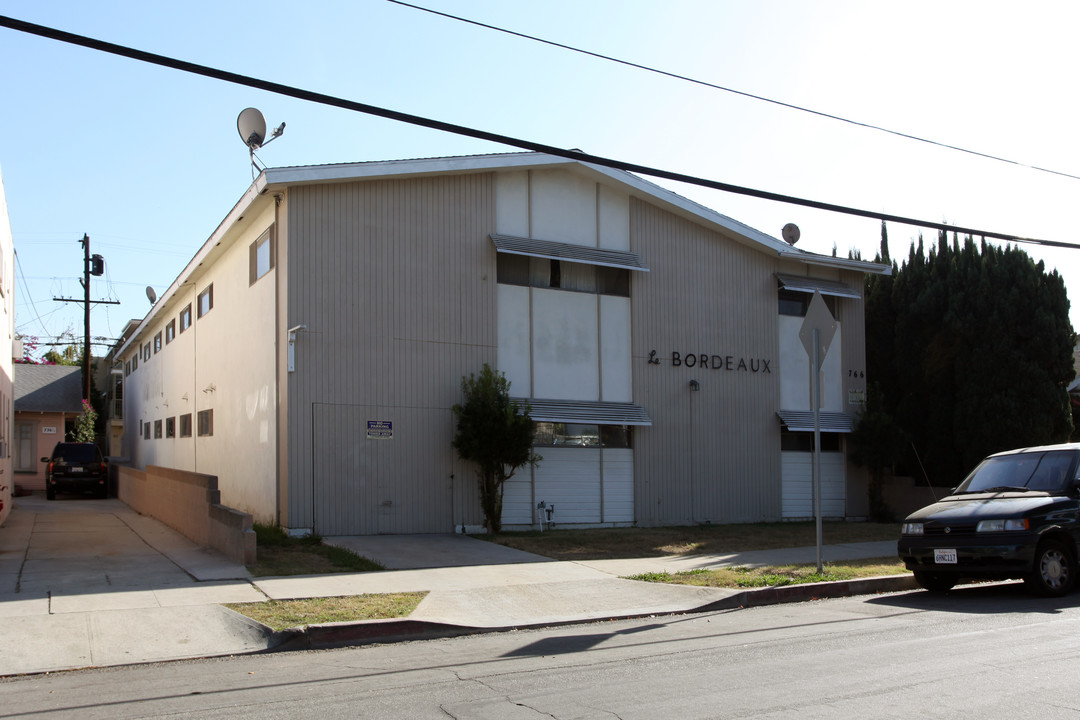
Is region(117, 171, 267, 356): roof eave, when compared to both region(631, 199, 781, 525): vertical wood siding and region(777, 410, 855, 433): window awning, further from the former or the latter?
region(777, 410, 855, 433): window awning

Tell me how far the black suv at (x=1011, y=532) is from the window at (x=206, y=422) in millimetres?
17156

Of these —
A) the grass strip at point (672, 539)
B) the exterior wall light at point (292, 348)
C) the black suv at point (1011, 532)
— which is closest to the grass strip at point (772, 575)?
the black suv at point (1011, 532)

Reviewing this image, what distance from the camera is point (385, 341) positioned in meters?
16.9

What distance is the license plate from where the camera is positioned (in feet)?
34.8

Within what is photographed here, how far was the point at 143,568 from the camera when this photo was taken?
12461 millimetres

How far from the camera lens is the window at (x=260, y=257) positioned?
1753 centimetres

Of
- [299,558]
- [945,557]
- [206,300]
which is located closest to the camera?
[945,557]

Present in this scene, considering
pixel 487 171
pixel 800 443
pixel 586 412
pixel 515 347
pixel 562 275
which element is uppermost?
pixel 487 171

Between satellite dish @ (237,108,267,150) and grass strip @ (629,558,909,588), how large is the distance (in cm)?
1110

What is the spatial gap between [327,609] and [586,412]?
32.2 feet

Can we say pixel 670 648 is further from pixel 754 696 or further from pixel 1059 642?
pixel 1059 642

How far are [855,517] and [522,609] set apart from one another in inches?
589

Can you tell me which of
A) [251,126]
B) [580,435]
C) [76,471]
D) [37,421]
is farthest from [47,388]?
[580,435]

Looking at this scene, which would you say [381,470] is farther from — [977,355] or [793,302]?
[977,355]
